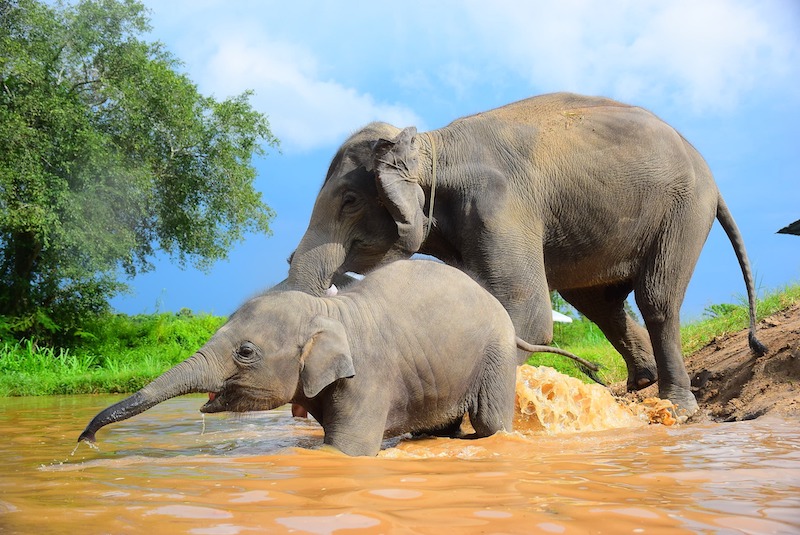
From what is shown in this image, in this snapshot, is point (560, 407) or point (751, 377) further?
point (751, 377)

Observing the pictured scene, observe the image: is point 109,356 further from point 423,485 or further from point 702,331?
point 423,485

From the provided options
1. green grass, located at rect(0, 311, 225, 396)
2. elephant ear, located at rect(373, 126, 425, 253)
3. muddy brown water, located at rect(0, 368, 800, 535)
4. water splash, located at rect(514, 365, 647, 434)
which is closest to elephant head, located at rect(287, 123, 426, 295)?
elephant ear, located at rect(373, 126, 425, 253)

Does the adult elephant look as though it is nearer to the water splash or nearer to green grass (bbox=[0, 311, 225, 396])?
the water splash

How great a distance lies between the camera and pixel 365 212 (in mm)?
6109

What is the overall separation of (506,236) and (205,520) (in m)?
3.95

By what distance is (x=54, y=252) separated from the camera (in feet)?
63.2

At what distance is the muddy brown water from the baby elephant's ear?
1.05 ft

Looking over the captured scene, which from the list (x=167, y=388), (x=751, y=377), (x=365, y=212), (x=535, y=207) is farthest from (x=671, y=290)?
(x=167, y=388)

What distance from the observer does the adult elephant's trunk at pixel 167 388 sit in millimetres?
3742

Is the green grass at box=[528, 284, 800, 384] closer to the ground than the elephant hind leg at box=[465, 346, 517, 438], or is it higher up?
higher up

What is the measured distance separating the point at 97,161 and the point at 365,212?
14692 millimetres

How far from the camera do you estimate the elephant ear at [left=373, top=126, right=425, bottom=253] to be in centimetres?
583

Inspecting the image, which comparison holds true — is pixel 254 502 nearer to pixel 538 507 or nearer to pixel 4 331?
pixel 538 507

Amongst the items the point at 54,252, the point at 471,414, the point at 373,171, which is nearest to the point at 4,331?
the point at 54,252
